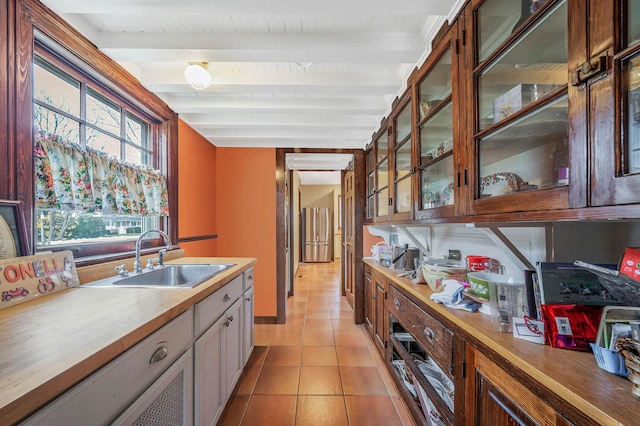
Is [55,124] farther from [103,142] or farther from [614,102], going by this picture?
[614,102]

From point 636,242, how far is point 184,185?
2.95 meters

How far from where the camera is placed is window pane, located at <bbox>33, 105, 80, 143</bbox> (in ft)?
4.20

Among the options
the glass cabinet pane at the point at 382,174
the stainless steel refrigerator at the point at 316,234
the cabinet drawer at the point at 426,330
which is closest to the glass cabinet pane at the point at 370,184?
the glass cabinet pane at the point at 382,174

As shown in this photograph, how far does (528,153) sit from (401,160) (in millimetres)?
1177

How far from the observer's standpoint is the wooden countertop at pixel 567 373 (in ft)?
1.81

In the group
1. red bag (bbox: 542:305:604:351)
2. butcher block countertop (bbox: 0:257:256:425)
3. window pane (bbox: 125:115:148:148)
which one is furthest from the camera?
window pane (bbox: 125:115:148:148)

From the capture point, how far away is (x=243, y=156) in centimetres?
333

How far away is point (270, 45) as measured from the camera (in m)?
1.53

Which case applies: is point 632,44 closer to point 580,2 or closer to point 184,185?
point 580,2

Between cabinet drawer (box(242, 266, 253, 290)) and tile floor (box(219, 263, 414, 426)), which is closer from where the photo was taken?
tile floor (box(219, 263, 414, 426))

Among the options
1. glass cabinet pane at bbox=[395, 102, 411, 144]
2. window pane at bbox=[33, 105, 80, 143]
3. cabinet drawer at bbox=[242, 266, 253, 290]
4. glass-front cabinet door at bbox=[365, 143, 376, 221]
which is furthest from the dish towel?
window pane at bbox=[33, 105, 80, 143]

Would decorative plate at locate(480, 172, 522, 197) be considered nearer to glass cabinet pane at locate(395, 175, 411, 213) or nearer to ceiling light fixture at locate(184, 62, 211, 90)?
glass cabinet pane at locate(395, 175, 411, 213)

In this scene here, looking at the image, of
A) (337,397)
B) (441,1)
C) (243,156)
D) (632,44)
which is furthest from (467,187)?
(243,156)

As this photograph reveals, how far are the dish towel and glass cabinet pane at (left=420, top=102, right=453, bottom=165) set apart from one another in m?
0.69
